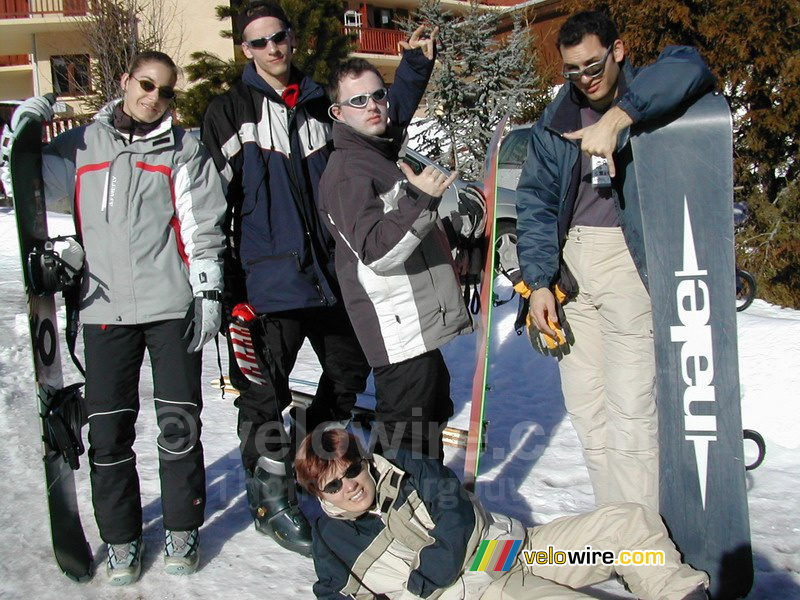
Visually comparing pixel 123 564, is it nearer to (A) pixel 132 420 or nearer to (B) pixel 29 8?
(A) pixel 132 420

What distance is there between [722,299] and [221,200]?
178 cm

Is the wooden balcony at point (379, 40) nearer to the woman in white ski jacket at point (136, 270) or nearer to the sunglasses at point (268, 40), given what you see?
the sunglasses at point (268, 40)

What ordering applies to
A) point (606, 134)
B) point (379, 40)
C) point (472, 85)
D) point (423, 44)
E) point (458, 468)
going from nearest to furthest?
point (606, 134), point (423, 44), point (458, 468), point (472, 85), point (379, 40)

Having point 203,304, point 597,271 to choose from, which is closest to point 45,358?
point 203,304

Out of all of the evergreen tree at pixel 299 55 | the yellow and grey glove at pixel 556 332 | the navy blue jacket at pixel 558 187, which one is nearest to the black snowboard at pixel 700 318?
the navy blue jacket at pixel 558 187

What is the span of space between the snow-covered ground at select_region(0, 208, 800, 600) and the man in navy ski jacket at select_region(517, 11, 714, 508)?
1.75 ft

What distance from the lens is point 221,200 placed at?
278cm

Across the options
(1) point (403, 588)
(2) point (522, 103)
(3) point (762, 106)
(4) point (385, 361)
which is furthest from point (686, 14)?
(2) point (522, 103)

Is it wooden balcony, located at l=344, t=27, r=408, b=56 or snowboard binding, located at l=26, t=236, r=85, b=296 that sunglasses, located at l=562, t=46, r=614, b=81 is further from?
wooden balcony, located at l=344, t=27, r=408, b=56

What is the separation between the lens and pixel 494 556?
7.82 feet

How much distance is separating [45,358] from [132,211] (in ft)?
2.14

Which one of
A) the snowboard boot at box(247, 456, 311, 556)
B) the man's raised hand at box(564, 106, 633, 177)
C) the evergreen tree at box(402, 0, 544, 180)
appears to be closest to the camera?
the man's raised hand at box(564, 106, 633, 177)

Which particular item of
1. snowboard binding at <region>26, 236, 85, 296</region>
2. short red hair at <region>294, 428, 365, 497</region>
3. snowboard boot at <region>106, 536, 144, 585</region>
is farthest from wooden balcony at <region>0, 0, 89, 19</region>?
short red hair at <region>294, 428, 365, 497</region>

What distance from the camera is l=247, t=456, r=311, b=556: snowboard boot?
2.99 m
